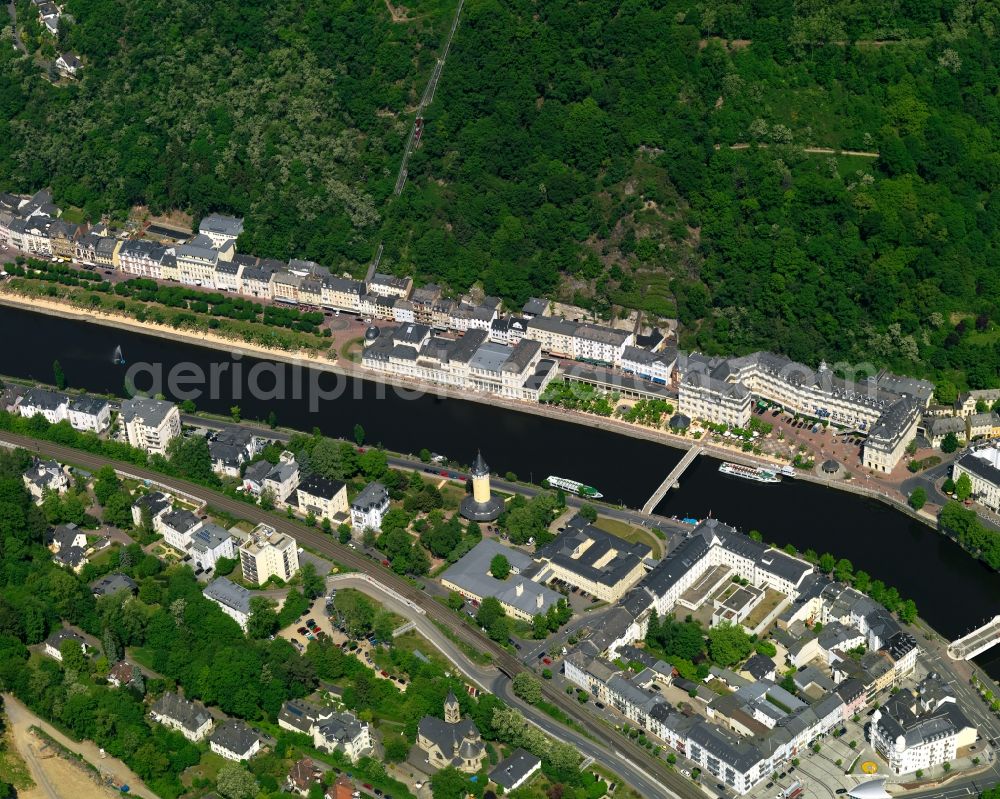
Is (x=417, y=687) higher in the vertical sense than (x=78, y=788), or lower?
higher

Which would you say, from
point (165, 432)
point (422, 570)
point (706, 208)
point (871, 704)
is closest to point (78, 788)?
point (422, 570)

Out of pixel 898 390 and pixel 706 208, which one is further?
pixel 706 208

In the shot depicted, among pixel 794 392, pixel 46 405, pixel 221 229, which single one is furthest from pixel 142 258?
pixel 794 392

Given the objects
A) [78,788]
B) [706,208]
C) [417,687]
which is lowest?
[78,788]

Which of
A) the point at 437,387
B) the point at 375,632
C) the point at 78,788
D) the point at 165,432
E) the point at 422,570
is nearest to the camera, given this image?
the point at 78,788

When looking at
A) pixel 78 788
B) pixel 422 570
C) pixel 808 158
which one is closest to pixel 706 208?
pixel 808 158

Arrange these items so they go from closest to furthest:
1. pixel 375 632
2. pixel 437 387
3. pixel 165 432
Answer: pixel 375 632 < pixel 165 432 < pixel 437 387

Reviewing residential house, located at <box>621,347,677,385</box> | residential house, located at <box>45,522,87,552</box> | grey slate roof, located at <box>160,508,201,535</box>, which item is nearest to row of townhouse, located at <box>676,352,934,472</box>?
residential house, located at <box>621,347,677,385</box>

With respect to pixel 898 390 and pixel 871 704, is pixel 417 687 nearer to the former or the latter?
pixel 871 704
